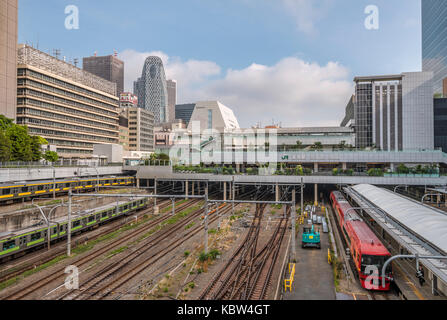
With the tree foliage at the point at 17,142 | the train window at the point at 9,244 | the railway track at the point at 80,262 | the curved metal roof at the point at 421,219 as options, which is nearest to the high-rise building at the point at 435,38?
the curved metal roof at the point at 421,219

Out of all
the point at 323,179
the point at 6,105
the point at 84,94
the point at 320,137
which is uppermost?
the point at 84,94

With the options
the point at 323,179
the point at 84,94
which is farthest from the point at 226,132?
the point at 84,94

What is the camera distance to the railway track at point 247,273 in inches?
650

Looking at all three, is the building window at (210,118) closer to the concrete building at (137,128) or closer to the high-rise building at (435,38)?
the concrete building at (137,128)

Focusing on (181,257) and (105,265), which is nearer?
(105,265)

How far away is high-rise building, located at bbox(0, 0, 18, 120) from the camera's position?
6738 cm

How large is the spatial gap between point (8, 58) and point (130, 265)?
236 ft

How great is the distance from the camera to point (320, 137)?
72.9m

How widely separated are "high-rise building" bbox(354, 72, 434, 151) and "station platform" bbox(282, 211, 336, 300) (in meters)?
58.9

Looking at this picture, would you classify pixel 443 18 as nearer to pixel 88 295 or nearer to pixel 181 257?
pixel 181 257

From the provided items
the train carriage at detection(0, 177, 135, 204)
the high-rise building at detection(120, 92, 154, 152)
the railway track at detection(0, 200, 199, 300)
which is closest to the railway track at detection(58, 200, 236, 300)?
the railway track at detection(0, 200, 199, 300)

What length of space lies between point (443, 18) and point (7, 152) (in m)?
135

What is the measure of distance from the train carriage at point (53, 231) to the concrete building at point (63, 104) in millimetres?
56047

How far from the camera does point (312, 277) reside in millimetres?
18500
